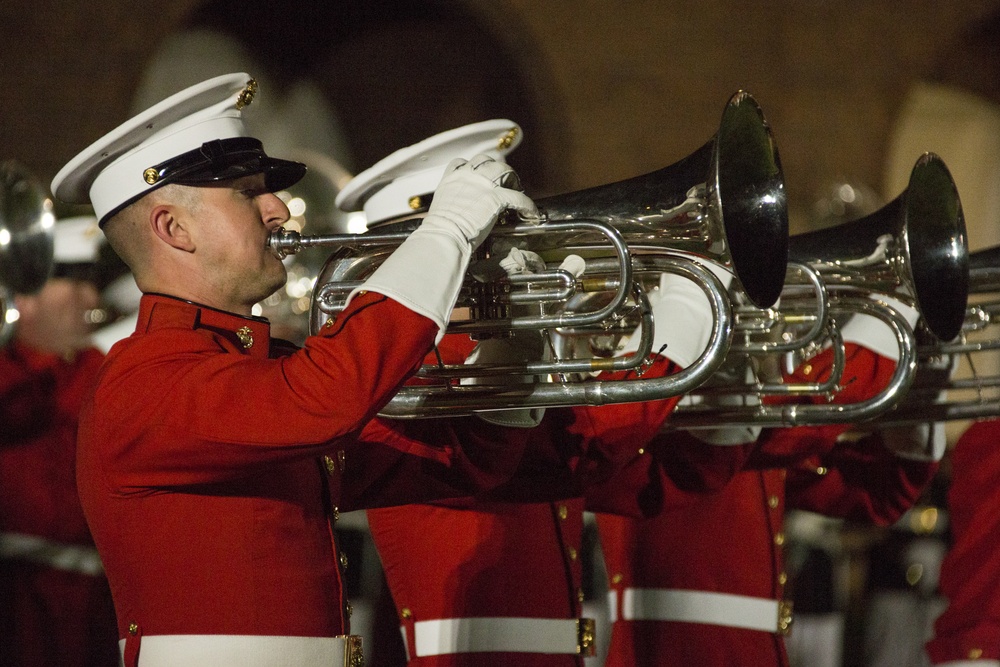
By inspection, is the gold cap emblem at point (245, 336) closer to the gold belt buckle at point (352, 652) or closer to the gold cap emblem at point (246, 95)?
the gold cap emblem at point (246, 95)

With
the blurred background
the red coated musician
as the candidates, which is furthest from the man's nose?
the blurred background

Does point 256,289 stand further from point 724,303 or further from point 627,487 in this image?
point 627,487

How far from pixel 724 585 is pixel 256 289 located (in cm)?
189

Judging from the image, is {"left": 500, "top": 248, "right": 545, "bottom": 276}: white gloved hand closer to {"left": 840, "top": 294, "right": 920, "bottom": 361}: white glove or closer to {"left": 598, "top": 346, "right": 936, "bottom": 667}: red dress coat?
{"left": 598, "top": 346, "right": 936, "bottom": 667}: red dress coat

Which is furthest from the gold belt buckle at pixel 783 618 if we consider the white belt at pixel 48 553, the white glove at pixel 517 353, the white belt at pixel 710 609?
the white belt at pixel 48 553

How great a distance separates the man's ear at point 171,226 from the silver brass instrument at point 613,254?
0.56 feet

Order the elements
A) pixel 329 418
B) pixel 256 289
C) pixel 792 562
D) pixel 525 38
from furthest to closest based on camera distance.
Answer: pixel 525 38
pixel 792 562
pixel 256 289
pixel 329 418

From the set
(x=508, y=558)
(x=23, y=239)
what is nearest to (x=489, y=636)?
(x=508, y=558)

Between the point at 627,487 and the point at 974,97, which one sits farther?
the point at 974,97

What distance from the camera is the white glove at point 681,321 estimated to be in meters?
3.04

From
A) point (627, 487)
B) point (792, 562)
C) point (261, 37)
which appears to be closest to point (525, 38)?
point (261, 37)

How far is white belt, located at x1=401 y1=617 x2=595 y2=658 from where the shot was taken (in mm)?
3186

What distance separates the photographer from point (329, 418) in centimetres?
211

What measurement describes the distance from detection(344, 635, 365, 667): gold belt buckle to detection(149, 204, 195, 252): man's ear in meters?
0.85
